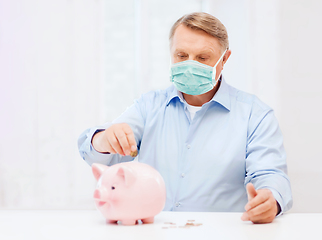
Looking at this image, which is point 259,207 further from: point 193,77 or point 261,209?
point 193,77

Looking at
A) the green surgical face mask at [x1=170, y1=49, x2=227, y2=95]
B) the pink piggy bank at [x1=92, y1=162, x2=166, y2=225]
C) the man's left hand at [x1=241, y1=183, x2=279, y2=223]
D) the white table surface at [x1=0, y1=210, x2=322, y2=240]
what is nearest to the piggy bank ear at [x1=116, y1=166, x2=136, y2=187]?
the pink piggy bank at [x1=92, y1=162, x2=166, y2=225]

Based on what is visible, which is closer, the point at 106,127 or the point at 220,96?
the point at 106,127

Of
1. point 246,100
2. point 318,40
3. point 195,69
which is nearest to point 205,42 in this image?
point 195,69

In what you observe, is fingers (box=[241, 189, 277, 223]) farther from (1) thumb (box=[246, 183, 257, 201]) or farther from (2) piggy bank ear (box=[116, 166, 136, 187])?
(2) piggy bank ear (box=[116, 166, 136, 187])

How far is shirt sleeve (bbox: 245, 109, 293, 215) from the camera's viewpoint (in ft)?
3.37

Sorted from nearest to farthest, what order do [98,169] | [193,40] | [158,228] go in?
[158,228] < [98,169] < [193,40]

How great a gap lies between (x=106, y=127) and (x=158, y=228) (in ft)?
1.76

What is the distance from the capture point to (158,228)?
76cm

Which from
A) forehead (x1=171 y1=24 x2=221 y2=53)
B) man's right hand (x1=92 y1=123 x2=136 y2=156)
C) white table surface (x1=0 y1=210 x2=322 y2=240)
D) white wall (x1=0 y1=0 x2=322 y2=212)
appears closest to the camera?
white table surface (x1=0 y1=210 x2=322 y2=240)

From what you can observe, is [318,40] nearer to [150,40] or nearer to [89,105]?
[150,40]

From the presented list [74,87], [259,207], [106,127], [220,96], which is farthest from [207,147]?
→ [74,87]

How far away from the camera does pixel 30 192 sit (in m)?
2.43

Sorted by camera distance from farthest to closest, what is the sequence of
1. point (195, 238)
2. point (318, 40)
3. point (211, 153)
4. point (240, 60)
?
point (240, 60) → point (318, 40) → point (211, 153) → point (195, 238)

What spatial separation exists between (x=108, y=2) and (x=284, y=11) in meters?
1.38
